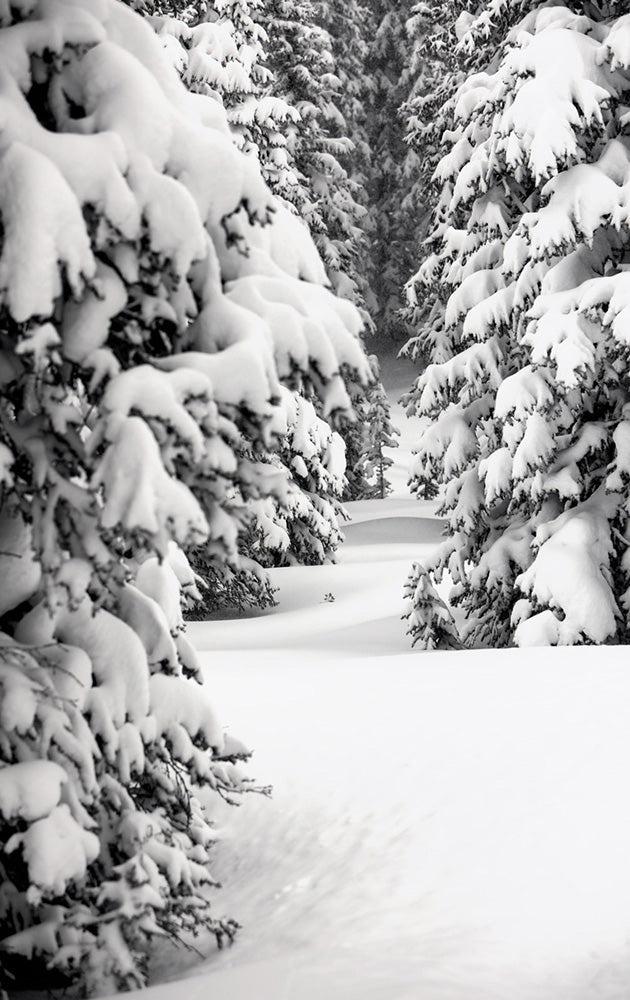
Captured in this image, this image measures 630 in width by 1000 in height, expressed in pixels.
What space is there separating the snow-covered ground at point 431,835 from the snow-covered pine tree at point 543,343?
2.33 m

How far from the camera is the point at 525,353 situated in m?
12.0

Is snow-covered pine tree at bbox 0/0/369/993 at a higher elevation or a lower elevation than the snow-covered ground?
higher

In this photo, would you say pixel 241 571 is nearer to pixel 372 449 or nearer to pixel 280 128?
pixel 280 128

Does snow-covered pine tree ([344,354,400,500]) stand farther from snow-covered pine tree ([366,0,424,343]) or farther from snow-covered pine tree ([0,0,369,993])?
snow-covered pine tree ([0,0,369,993])

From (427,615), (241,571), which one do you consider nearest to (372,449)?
(427,615)

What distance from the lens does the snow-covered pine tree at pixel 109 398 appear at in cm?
348

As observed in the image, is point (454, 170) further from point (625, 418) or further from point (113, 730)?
point (113, 730)

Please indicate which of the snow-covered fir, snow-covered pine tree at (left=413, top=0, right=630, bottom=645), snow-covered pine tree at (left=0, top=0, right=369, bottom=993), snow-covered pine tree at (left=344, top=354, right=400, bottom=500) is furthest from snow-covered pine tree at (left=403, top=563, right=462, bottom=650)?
snow-covered pine tree at (left=344, top=354, right=400, bottom=500)

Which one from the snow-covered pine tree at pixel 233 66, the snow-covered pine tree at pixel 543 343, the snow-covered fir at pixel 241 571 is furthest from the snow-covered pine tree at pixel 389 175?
the snow-covered fir at pixel 241 571

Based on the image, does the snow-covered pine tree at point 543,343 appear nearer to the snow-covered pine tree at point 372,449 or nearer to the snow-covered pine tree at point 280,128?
the snow-covered pine tree at point 280,128

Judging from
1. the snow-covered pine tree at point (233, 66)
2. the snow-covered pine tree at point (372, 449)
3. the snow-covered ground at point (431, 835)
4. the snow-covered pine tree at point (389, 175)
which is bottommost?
the snow-covered pine tree at point (372, 449)

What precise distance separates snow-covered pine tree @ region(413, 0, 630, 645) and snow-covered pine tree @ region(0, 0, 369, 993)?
6.74 meters

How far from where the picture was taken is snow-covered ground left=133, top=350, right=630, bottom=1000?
14.8 ft

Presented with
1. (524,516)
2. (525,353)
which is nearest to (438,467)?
(524,516)
